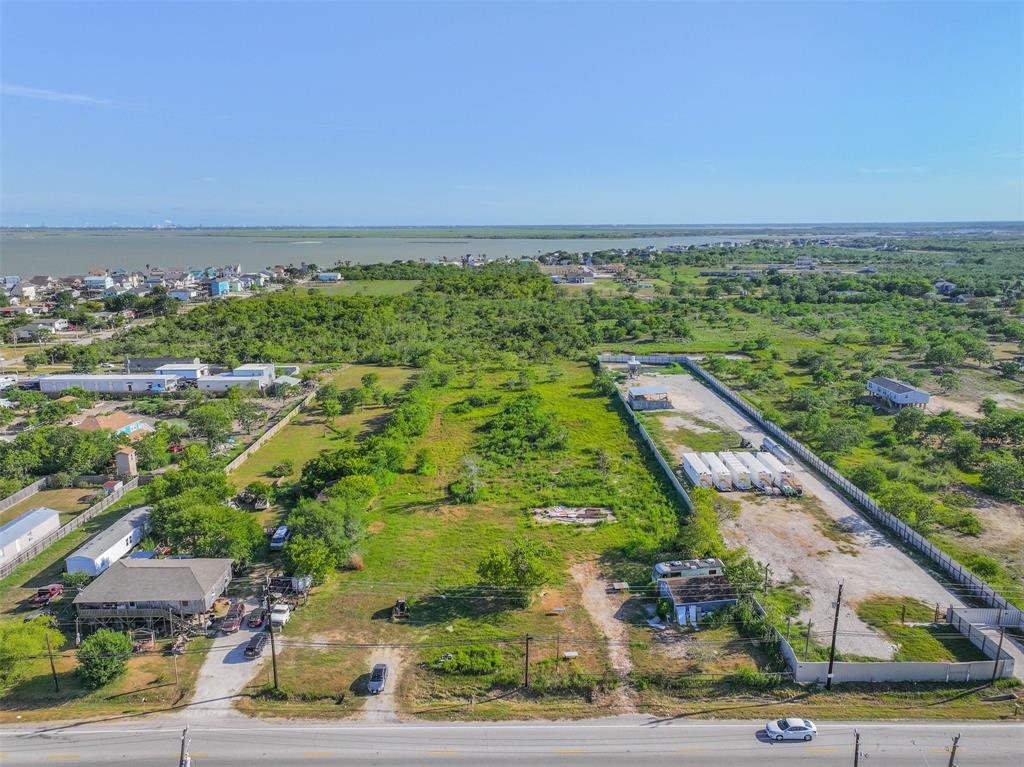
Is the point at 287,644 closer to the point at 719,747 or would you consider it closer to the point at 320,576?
the point at 320,576

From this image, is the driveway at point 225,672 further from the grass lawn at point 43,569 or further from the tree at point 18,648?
the grass lawn at point 43,569

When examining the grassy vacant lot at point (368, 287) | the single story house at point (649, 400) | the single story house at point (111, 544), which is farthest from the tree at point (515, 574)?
the grassy vacant lot at point (368, 287)

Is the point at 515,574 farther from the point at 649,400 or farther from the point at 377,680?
the point at 649,400

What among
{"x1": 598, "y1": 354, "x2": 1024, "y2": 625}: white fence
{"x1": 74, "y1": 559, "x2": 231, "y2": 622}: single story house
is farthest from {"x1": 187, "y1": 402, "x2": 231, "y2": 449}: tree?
{"x1": 598, "y1": 354, "x2": 1024, "y2": 625}: white fence

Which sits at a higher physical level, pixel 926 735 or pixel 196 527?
pixel 196 527

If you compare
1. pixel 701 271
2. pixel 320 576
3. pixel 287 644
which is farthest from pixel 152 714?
pixel 701 271

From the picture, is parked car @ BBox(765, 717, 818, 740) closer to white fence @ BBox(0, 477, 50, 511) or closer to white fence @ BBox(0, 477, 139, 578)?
white fence @ BBox(0, 477, 139, 578)

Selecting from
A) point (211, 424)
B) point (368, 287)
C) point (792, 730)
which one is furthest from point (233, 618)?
point (368, 287)
